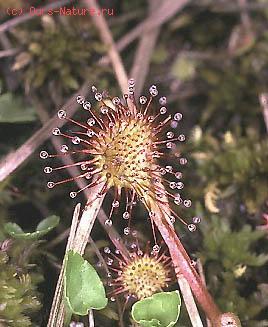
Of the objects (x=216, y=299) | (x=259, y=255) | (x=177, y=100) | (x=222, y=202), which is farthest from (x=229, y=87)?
(x=216, y=299)

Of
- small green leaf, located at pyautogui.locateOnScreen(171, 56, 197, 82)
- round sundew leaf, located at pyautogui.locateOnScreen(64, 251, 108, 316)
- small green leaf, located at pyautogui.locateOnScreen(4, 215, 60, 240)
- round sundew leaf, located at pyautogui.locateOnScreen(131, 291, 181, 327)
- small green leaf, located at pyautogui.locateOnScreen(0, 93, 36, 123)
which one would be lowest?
round sundew leaf, located at pyautogui.locateOnScreen(131, 291, 181, 327)

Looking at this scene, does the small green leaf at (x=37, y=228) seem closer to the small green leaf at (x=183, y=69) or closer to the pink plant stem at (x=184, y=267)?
the pink plant stem at (x=184, y=267)

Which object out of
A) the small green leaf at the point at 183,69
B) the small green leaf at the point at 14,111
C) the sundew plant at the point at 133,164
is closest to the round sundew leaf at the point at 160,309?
the sundew plant at the point at 133,164

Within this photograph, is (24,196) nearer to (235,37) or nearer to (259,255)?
(259,255)

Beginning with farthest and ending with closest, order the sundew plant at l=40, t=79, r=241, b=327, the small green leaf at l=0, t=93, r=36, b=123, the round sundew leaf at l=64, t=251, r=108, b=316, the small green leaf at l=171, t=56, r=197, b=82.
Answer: the small green leaf at l=171, t=56, r=197, b=82 → the small green leaf at l=0, t=93, r=36, b=123 → the sundew plant at l=40, t=79, r=241, b=327 → the round sundew leaf at l=64, t=251, r=108, b=316

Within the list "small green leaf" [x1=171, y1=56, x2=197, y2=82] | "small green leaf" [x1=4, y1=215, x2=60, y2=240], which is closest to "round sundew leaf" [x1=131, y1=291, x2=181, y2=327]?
"small green leaf" [x1=4, y1=215, x2=60, y2=240]

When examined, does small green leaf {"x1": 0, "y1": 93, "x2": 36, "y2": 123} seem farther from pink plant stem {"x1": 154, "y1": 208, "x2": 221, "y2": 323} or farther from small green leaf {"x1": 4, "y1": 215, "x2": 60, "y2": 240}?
pink plant stem {"x1": 154, "y1": 208, "x2": 221, "y2": 323}
